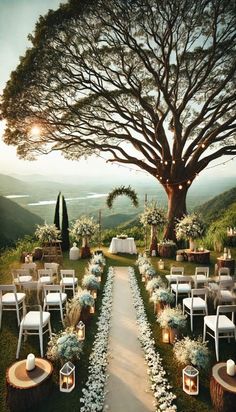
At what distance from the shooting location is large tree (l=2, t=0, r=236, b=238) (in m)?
11.8

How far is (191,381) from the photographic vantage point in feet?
13.6

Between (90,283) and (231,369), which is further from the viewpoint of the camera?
(90,283)

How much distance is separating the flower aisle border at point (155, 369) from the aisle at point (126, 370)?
0.31 ft

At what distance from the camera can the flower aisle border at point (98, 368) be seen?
3926mm

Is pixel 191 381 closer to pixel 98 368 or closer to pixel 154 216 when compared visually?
pixel 98 368

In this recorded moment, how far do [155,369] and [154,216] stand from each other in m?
10.0

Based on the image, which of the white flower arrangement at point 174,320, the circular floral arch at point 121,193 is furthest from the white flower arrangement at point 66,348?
the circular floral arch at point 121,193

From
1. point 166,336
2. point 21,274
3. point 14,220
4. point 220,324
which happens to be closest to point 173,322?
point 166,336

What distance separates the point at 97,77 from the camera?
553 inches

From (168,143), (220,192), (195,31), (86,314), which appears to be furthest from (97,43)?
(220,192)

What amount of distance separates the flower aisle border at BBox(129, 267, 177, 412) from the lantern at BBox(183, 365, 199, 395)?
0.27 metres

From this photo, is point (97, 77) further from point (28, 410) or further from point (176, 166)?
point (28, 410)

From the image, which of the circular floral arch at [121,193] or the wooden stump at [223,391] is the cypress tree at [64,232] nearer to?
the circular floral arch at [121,193]

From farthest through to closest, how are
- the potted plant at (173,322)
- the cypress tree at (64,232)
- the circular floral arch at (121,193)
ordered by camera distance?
the circular floral arch at (121,193) < the cypress tree at (64,232) < the potted plant at (173,322)
